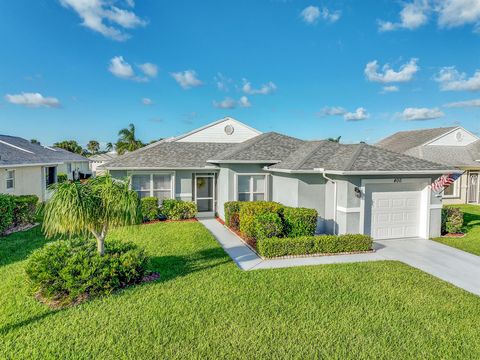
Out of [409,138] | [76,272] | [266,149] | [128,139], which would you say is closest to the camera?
[76,272]

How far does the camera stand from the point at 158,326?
5.45 meters

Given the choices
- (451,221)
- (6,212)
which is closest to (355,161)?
(451,221)

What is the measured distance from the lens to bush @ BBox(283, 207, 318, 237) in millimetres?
10648

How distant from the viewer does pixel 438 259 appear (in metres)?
9.73

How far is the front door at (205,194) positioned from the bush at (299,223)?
7.70 m

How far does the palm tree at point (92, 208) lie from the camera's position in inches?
260

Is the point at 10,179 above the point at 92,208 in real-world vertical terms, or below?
above

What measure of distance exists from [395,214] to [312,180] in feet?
12.2

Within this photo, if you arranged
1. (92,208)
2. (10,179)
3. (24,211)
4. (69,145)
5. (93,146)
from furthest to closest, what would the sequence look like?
(93,146) → (69,145) → (10,179) → (24,211) → (92,208)

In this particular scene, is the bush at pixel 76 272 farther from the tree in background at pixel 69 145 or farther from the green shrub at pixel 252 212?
the tree in background at pixel 69 145

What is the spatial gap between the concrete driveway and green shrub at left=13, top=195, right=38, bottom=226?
1617cm

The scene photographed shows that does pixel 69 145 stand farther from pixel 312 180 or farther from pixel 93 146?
pixel 312 180

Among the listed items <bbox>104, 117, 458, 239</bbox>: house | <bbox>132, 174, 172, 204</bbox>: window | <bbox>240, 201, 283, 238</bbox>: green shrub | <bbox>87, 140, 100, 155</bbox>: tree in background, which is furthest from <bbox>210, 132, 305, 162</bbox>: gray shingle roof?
<bbox>87, 140, 100, 155</bbox>: tree in background

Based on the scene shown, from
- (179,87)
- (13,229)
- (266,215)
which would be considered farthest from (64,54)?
(266,215)
